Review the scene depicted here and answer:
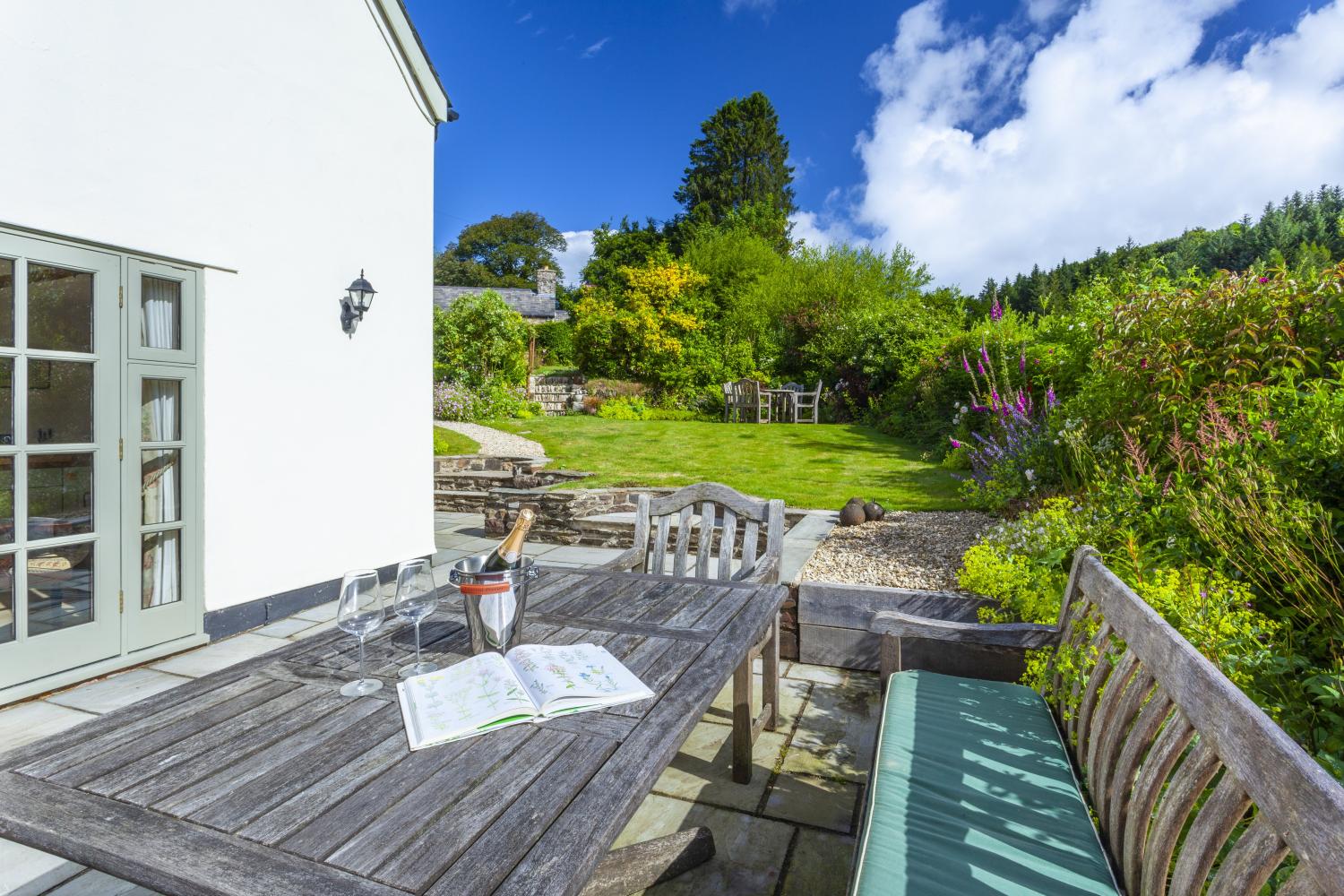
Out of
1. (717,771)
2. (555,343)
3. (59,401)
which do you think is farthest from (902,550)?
(555,343)

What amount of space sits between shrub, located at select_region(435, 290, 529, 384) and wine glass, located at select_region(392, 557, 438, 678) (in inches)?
574

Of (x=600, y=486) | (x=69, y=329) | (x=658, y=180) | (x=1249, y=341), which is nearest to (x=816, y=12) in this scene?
(x=600, y=486)

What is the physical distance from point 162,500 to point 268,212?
182 cm

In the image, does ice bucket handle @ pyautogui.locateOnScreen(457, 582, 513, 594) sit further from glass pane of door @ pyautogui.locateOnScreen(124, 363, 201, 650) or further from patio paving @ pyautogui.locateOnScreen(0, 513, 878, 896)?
glass pane of door @ pyautogui.locateOnScreen(124, 363, 201, 650)

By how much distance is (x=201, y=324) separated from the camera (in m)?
3.89

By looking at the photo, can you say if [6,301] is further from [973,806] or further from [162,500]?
[973,806]

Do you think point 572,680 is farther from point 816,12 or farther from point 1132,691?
point 816,12

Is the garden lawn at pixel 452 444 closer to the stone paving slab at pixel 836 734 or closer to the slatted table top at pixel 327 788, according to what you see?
the stone paving slab at pixel 836 734

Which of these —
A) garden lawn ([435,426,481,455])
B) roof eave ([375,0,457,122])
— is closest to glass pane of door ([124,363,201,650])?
roof eave ([375,0,457,122])

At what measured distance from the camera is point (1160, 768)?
4.15ft

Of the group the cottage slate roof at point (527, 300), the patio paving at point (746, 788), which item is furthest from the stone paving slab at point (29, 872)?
the cottage slate roof at point (527, 300)

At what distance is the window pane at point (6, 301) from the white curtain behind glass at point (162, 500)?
607 mm

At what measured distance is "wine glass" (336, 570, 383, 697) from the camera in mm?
1600

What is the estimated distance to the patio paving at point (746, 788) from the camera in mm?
1954
